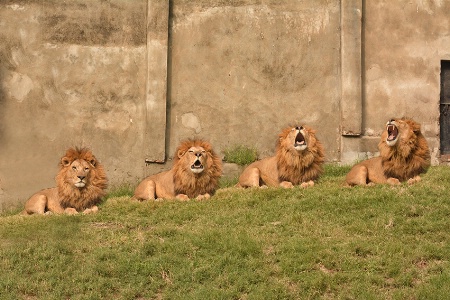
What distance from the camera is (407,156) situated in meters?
13.9

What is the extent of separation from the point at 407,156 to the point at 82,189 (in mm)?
4948

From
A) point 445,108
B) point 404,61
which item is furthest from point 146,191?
point 445,108

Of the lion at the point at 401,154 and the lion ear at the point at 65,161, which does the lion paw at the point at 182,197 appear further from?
the lion at the point at 401,154

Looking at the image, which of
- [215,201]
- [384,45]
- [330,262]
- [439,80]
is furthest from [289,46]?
[330,262]

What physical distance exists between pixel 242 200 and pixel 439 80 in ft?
19.0

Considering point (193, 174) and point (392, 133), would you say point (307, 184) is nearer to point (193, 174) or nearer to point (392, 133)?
point (392, 133)

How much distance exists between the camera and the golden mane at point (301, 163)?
14391 mm

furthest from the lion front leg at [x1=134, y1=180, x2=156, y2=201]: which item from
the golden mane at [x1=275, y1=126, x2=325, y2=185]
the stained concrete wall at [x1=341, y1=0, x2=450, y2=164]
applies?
the stained concrete wall at [x1=341, y1=0, x2=450, y2=164]

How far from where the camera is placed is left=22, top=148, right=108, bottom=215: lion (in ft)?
45.9

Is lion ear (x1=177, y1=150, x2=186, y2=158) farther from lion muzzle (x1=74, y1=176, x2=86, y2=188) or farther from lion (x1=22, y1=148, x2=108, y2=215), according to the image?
lion muzzle (x1=74, y1=176, x2=86, y2=188)

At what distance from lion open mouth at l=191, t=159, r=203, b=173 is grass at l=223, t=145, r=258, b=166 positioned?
8.32 feet

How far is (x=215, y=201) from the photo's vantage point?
540 inches

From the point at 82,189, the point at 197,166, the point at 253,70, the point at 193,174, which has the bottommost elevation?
the point at 82,189

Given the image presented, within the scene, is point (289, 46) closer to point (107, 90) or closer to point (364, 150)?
point (364, 150)
